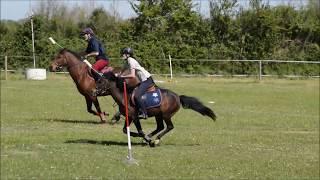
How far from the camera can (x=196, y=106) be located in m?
12.8

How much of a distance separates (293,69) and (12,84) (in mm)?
18981

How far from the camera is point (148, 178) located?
12.3 meters

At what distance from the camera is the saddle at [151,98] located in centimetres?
1307

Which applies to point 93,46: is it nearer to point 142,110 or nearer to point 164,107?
point 142,110

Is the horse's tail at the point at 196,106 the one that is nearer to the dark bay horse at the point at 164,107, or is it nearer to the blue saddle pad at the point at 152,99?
the dark bay horse at the point at 164,107

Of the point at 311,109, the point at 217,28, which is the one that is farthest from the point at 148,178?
the point at 217,28

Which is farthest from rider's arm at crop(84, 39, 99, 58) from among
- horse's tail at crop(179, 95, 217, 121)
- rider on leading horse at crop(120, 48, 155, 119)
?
horse's tail at crop(179, 95, 217, 121)

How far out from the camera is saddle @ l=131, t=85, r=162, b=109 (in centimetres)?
1307

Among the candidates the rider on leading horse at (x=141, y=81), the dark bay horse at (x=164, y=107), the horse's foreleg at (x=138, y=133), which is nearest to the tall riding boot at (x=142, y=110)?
the rider on leading horse at (x=141, y=81)

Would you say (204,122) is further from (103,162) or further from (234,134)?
(103,162)

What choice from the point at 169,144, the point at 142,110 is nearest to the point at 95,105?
the point at 169,144

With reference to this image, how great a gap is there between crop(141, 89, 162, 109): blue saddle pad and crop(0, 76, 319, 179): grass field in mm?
1167

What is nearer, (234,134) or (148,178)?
(148,178)

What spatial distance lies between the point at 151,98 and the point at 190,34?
330 centimetres
